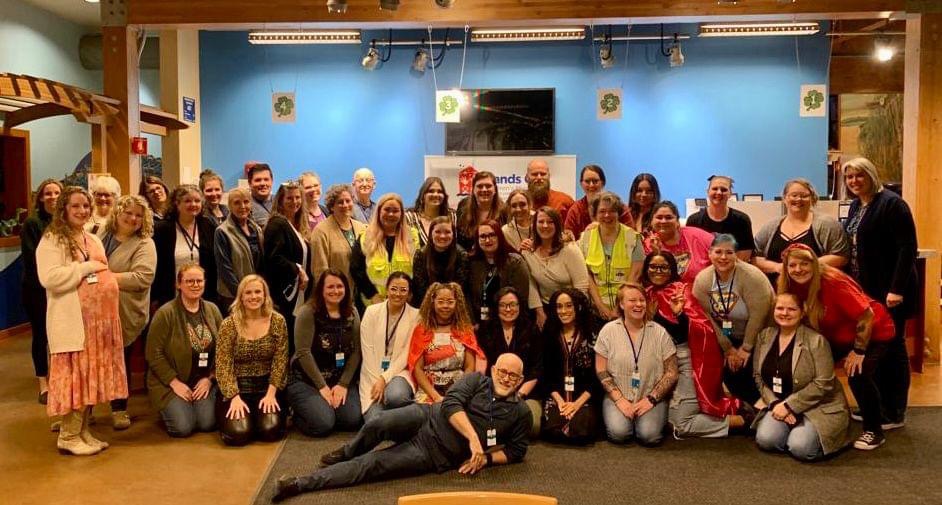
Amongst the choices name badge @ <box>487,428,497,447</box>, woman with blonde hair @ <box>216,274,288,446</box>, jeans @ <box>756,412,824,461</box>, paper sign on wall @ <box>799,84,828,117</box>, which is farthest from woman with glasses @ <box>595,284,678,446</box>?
paper sign on wall @ <box>799,84,828,117</box>

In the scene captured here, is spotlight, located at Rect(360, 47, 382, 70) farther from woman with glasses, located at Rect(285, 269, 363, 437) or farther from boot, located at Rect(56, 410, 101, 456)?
boot, located at Rect(56, 410, 101, 456)

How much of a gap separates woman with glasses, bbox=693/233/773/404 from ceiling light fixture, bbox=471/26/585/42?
14.2ft

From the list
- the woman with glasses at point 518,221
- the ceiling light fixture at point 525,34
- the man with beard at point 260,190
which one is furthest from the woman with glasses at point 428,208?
the ceiling light fixture at point 525,34

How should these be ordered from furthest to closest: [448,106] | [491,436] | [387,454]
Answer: [448,106] → [491,436] → [387,454]

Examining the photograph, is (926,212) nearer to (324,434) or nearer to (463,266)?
(463,266)

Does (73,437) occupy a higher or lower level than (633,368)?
lower

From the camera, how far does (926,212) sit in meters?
6.01

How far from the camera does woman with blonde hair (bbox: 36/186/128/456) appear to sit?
12.8 ft

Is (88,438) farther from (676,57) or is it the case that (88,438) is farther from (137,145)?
(676,57)

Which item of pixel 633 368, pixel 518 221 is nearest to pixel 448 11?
pixel 518 221

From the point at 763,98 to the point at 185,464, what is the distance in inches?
290

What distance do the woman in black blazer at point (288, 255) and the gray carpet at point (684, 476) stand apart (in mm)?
941

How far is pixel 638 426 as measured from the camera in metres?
4.23

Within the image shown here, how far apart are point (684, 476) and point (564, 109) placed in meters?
5.83
